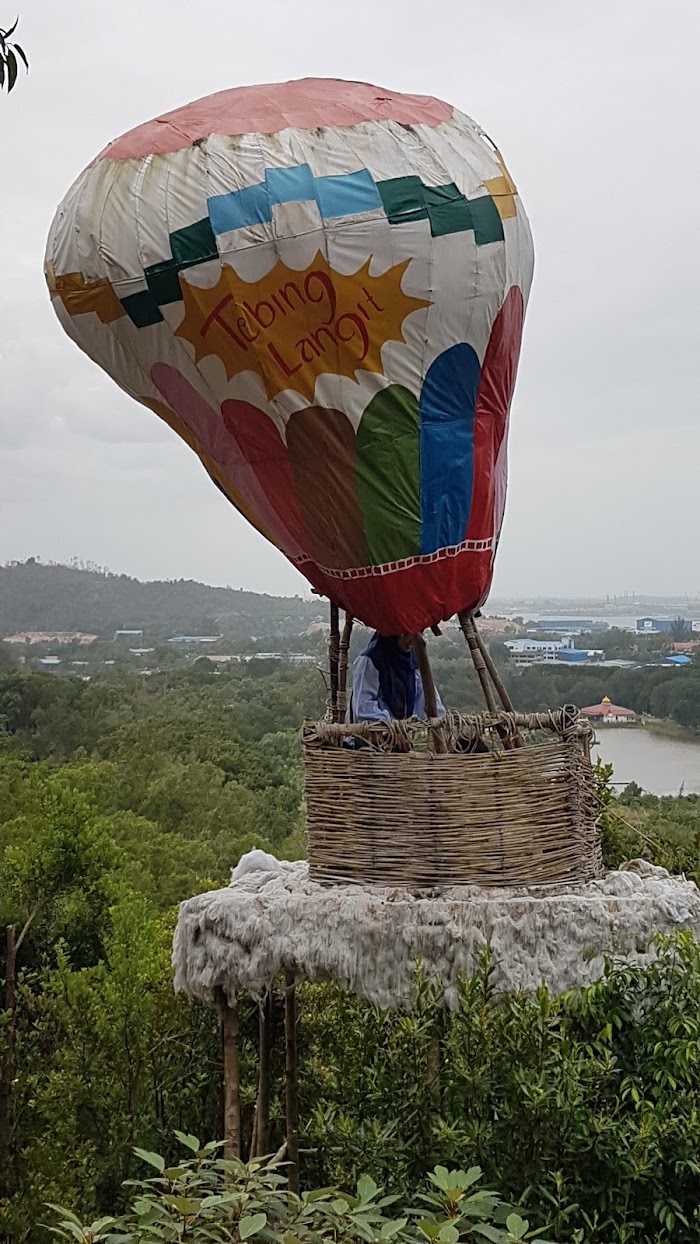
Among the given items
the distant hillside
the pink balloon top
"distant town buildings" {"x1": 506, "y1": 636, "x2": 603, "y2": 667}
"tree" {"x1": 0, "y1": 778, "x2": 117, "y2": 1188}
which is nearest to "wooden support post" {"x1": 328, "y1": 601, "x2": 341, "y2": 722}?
the pink balloon top

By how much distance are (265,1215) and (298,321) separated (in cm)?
173

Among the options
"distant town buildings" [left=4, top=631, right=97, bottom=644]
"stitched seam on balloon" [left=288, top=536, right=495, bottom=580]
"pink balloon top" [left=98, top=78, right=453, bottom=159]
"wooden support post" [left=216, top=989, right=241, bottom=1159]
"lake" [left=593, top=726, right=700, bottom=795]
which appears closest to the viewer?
"pink balloon top" [left=98, top=78, right=453, bottom=159]

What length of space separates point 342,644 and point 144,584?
2221 cm

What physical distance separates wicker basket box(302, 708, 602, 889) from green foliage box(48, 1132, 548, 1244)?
0.98 m

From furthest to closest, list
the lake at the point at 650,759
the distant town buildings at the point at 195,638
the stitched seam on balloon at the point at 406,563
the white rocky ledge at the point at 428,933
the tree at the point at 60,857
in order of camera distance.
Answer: the distant town buildings at the point at 195,638 < the tree at the point at 60,857 < the lake at the point at 650,759 < the stitched seam on balloon at the point at 406,563 < the white rocky ledge at the point at 428,933

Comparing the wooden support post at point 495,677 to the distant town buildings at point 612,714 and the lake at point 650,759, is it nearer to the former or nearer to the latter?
the lake at point 650,759

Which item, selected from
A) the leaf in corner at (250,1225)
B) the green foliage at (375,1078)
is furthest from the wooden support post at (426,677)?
the leaf in corner at (250,1225)

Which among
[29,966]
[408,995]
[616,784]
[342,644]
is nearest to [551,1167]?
[408,995]

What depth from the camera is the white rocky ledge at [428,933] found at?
7.91 feet

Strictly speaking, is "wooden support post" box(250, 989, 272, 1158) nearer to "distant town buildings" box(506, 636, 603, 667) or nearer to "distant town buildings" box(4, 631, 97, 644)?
"distant town buildings" box(506, 636, 603, 667)

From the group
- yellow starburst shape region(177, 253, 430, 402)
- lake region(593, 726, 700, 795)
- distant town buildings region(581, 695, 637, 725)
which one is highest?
yellow starburst shape region(177, 253, 430, 402)

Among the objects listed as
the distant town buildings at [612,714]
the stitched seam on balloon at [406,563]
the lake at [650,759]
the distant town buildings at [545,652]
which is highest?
the stitched seam on balloon at [406,563]

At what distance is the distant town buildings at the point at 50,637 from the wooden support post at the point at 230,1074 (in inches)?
795

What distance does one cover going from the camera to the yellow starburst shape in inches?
96.2
